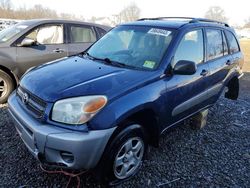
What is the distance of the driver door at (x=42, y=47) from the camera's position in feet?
18.2

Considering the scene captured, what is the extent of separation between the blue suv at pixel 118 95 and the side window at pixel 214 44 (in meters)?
0.03

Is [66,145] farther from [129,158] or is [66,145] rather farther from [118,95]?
[129,158]

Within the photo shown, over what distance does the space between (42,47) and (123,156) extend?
12.1 ft

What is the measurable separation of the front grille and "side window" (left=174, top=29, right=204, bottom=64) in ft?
5.65

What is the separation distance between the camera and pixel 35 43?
18.8 ft

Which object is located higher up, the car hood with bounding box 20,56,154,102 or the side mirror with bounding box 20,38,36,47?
the side mirror with bounding box 20,38,36,47

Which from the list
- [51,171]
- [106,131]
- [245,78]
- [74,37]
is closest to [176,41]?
[106,131]

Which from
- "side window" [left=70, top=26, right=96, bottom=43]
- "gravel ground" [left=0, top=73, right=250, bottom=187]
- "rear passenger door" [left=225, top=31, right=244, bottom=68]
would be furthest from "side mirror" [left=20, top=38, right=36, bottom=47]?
"rear passenger door" [left=225, top=31, right=244, bottom=68]

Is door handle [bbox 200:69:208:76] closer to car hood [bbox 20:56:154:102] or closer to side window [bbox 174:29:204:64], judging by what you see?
side window [bbox 174:29:204:64]

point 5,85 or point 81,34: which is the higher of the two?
point 81,34

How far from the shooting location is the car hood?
2766 millimetres

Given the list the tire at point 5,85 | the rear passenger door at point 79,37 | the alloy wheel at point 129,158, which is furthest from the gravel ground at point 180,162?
the rear passenger door at point 79,37

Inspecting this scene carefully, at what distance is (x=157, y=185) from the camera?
318 centimetres

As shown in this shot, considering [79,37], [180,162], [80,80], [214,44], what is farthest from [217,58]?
[79,37]
